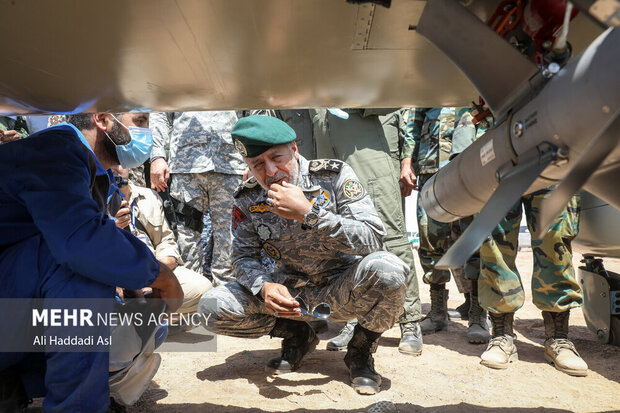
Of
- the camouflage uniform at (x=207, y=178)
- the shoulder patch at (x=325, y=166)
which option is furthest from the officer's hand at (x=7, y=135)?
the shoulder patch at (x=325, y=166)

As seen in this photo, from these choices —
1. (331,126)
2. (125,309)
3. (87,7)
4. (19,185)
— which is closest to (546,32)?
(87,7)

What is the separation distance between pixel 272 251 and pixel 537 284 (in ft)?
4.50

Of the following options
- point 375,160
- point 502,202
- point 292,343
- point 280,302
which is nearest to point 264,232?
point 280,302

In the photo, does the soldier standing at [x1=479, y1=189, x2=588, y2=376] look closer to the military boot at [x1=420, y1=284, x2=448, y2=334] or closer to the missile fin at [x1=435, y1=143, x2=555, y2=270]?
the military boot at [x1=420, y1=284, x2=448, y2=334]

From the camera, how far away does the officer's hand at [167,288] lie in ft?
5.27

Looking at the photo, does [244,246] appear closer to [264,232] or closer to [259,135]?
[264,232]

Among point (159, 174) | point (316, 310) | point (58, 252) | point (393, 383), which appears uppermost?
point (159, 174)

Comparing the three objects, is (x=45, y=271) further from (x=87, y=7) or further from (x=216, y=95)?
(x=216, y=95)

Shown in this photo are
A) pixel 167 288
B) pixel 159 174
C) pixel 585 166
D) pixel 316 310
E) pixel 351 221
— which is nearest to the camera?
pixel 585 166

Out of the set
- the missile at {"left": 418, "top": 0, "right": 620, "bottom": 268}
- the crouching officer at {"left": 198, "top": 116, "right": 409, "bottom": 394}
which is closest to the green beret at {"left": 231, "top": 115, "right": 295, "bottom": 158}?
the crouching officer at {"left": 198, "top": 116, "right": 409, "bottom": 394}

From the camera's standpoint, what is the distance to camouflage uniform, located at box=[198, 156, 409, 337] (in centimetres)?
204

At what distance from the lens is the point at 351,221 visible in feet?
6.79

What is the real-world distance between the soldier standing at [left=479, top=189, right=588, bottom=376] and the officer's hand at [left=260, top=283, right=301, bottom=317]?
1.05 meters

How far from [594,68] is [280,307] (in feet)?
4.76
